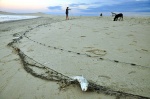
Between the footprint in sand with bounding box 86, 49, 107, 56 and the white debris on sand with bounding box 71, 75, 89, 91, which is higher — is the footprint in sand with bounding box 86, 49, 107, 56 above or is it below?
above

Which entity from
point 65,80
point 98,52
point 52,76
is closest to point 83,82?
point 65,80

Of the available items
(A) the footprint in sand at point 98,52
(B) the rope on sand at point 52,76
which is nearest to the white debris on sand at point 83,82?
(B) the rope on sand at point 52,76

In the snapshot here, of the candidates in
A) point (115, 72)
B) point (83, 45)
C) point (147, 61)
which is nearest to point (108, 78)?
point (115, 72)

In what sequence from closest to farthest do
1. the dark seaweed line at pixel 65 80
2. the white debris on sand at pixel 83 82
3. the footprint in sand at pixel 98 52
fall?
the dark seaweed line at pixel 65 80, the white debris on sand at pixel 83 82, the footprint in sand at pixel 98 52

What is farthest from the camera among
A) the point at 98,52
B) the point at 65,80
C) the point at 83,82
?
the point at 98,52

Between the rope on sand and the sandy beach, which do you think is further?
the sandy beach

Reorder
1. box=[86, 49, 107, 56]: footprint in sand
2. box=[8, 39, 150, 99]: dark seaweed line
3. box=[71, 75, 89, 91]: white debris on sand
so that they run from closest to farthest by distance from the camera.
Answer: box=[8, 39, 150, 99]: dark seaweed line < box=[71, 75, 89, 91]: white debris on sand < box=[86, 49, 107, 56]: footprint in sand

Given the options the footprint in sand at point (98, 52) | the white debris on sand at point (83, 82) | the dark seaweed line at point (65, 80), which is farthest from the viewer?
the footprint in sand at point (98, 52)

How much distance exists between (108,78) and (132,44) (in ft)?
7.81

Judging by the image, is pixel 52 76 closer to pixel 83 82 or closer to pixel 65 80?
pixel 65 80

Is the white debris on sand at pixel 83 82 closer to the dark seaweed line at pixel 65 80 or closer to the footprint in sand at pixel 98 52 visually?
the dark seaweed line at pixel 65 80

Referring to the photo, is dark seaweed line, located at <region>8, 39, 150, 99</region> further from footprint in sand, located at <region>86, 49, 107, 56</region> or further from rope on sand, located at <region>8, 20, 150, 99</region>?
footprint in sand, located at <region>86, 49, 107, 56</region>

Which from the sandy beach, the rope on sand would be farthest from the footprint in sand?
the rope on sand

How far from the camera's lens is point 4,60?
4316 mm
